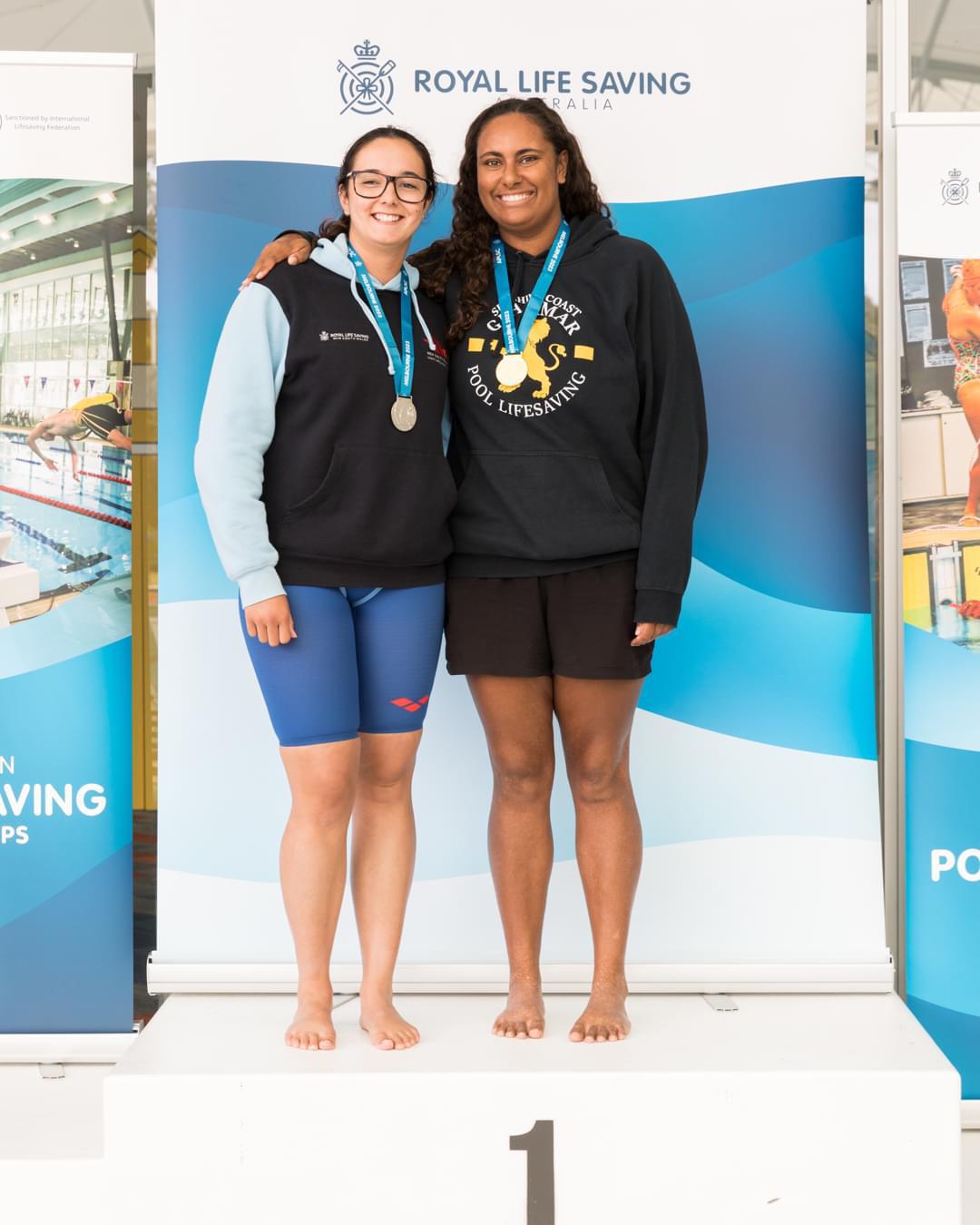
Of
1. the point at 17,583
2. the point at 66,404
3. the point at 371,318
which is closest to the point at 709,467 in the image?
the point at 371,318

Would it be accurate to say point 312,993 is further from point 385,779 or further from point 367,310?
point 367,310

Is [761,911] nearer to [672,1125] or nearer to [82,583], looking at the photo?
[672,1125]

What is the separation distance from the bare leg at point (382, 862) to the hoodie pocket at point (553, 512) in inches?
17.1

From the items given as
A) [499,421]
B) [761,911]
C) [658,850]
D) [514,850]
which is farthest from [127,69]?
[761,911]

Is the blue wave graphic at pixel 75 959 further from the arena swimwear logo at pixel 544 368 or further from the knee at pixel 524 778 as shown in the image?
the arena swimwear logo at pixel 544 368

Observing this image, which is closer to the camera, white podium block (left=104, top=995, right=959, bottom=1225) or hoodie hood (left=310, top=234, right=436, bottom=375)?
white podium block (left=104, top=995, right=959, bottom=1225)

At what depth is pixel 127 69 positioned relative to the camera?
2.88 meters

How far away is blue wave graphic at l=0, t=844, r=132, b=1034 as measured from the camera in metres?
2.98

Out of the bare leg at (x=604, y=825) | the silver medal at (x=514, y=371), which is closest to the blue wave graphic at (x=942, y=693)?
the bare leg at (x=604, y=825)

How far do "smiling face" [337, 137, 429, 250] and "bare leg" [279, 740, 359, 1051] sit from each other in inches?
37.8

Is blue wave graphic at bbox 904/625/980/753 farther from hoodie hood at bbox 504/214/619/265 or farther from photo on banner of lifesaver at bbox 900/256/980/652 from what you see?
hoodie hood at bbox 504/214/619/265

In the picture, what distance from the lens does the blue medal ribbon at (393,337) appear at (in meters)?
2.31

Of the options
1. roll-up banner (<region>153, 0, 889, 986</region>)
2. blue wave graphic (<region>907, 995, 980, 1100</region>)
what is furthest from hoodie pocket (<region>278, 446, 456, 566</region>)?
blue wave graphic (<region>907, 995, 980, 1100</region>)

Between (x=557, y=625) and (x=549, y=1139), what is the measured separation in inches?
37.3
